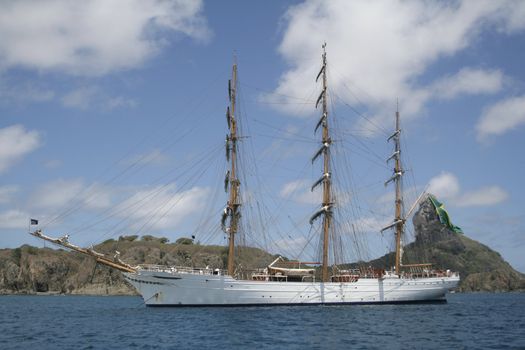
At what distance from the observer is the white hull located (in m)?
54.3

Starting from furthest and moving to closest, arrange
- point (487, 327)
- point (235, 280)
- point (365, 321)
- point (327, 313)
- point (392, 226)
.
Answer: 1. point (392, 226)
2. point (235, 280)
3. point (327, 313)
4. point (365, 321)
5. point (487, 327)

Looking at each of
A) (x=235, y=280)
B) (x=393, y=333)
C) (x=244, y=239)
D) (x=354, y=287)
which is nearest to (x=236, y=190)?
(x=244, y=239)

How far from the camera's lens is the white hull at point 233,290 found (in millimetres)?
54312

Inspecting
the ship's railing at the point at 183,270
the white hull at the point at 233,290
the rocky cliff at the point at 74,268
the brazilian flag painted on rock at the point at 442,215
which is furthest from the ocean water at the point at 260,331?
the rocky cliff at the point at 74,268

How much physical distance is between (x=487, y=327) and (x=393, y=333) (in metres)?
9.63

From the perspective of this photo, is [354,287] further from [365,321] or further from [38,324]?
[38,324]

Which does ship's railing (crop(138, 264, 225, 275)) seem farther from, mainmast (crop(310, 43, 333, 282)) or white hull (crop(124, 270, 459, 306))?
mainmast (crop(310, 43, 333, 282))

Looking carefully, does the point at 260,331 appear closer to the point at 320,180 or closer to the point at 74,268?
the point at 320,180

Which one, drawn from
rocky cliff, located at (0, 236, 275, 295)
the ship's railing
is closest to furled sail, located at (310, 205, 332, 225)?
the ship's railing

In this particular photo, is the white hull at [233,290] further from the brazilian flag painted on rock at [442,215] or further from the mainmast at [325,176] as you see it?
the brazilian flag painted on rock at [442,215]

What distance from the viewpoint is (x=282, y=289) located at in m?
57.1

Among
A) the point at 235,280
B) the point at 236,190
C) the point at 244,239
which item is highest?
the point at 236,190

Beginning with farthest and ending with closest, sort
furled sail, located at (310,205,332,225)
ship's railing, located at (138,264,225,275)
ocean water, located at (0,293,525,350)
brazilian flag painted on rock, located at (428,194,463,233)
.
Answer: brazilian flag painted on rock, located at (428,194,463,233) < furled sail, located at (310,205,332,225) < ship's railing, located at (138,264,225,275) < ocean water, located at (0,293,525,350)

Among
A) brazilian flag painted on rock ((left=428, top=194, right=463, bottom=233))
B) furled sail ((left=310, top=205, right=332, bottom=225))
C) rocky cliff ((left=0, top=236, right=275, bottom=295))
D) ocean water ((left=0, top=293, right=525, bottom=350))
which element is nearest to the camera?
ocean water ((left=0, top=293, right=525, bottom=350))
